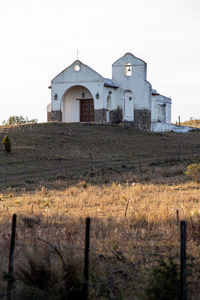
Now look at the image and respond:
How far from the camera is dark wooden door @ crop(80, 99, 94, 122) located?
45688mm

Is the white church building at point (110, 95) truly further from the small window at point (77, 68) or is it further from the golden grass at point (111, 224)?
the golden grass at point (111, 224)

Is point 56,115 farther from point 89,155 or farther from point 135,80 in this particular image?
point 89,155

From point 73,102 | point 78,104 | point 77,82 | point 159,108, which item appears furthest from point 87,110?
point 159,108

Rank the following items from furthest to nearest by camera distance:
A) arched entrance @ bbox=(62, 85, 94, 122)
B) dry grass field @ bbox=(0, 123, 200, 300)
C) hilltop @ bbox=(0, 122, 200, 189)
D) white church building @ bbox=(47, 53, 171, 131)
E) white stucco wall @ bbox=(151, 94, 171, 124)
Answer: white stucco wall @ bbox=(151, 94, 171, 124)
arched entrance @ bbox=(62, 85, 94, 122)
white church building @ bbox=(47, 53, 171, 131)
hilltop @ bbox=(0, 122, 200, 189)
dry grass field @ bbox=(0, 123, 200, 300)

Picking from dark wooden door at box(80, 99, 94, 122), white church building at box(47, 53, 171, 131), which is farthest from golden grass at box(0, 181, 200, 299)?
dark wooden door at box(80, 99, 94, 122)

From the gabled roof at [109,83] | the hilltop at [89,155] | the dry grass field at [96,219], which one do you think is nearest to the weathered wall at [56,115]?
the hilltop at [89,155]

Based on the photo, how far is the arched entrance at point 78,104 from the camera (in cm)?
4582

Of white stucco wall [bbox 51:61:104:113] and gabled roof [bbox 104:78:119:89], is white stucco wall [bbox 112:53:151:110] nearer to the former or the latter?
gabled roof [bbox 104:78:119:89]

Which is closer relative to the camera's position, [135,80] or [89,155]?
[89,155]

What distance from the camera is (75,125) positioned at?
40.4m

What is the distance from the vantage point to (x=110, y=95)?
44.1 metres

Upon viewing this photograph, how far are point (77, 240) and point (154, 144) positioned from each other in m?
29.3

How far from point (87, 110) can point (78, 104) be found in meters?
1.09

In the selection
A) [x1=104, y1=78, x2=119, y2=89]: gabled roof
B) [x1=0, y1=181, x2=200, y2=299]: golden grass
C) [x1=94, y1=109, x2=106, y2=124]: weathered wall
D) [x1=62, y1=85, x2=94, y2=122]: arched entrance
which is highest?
[x1=104, y1=78, x2=119, y2=89]: gabled roof
